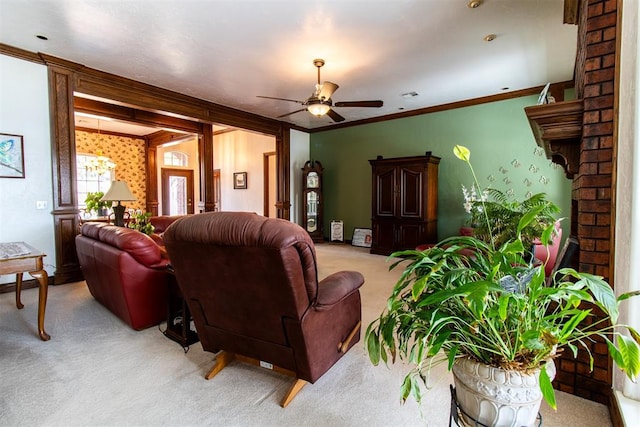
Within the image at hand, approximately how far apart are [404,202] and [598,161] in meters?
4.03

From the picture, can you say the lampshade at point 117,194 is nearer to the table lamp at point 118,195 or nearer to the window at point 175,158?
the table lamp at point 118,195

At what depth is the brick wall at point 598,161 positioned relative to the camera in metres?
1.62

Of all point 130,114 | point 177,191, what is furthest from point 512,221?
point 177,191

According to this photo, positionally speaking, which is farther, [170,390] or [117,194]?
[117,194]

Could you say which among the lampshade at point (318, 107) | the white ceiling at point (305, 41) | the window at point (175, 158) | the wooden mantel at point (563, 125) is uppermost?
the white ceiling at point (305, 41)

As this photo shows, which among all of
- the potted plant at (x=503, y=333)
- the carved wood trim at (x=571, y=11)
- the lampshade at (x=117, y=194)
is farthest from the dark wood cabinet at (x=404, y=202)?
the potted plant at (x=503, y=333)

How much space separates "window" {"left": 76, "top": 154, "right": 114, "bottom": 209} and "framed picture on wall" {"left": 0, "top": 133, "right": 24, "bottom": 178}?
14.5ft

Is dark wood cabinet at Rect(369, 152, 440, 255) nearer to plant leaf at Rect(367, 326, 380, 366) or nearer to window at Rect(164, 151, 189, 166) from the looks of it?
plant leaf at Rect(367, 326, 380, 366)

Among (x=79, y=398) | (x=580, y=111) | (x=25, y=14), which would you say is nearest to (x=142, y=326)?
(x=79, y=398)

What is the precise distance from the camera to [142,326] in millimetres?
2646

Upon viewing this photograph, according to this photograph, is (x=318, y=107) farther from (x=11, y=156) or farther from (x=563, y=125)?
(x=11, y=156)

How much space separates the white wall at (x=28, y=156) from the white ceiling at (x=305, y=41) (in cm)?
36

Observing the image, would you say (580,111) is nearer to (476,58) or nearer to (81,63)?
(476,58)

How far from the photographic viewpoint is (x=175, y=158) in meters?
9.34
